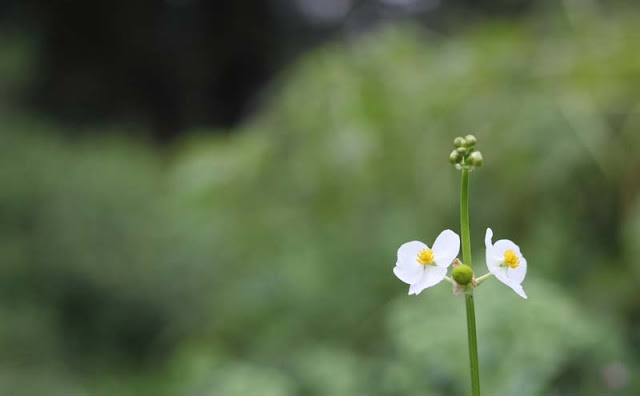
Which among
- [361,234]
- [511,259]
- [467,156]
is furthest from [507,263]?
[361,234]

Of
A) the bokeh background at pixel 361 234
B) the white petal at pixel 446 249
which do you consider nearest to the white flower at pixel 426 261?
the white petal at pixel 446 249

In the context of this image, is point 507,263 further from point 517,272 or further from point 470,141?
point 470,141

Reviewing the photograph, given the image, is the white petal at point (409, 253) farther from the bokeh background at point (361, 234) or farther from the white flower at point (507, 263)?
the bokeh background at point (361, 234)

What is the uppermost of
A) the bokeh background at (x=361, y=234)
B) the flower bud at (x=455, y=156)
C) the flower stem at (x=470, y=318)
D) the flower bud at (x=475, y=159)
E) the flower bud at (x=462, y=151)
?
the bokeh background at (x=361, y=234)

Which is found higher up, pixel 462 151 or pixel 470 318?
pixel 462 151

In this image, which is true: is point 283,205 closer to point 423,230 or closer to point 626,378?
point 423,230

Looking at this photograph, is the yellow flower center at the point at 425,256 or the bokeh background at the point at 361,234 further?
the bokeh background at the point at 361,234

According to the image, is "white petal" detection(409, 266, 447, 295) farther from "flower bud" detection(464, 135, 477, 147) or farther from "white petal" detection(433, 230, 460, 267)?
"flower bud" detection(464, 135, 477, 147)
